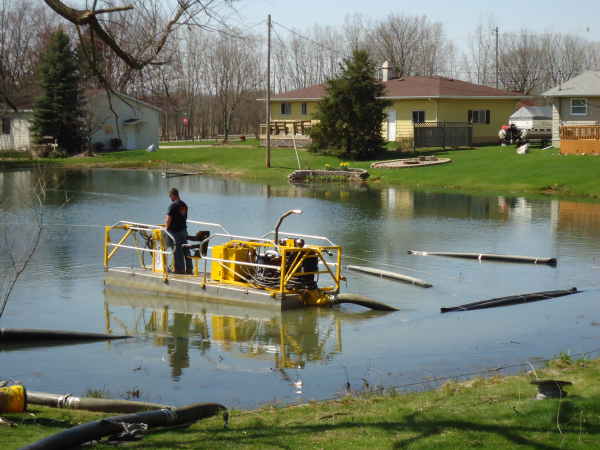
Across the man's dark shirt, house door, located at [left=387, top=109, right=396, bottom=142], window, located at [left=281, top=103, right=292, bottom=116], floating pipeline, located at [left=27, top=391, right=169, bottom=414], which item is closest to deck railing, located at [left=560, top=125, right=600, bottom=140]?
house door, located at [left=387, top=109, right=396, bottom=142]

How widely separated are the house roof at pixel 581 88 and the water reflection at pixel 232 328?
1488 inches

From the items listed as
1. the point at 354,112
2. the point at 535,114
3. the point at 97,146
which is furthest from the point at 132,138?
the point at 535,114

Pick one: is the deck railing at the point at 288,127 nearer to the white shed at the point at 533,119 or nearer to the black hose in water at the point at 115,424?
the white shed at the point at 533,119

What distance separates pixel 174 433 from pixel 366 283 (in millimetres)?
9277

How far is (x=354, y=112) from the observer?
49125mm

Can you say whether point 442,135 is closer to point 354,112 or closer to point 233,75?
point 354,112

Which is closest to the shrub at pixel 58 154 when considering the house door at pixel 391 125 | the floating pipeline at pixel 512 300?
the house door at pixel 391 125

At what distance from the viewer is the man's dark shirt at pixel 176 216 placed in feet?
47.2

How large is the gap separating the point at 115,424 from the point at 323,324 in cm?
640

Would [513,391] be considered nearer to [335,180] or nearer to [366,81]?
[335,180]

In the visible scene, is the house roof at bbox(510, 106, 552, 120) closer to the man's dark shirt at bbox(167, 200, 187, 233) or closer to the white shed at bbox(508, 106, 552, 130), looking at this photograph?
the white shed at bbox(508, 106, 552, 130)

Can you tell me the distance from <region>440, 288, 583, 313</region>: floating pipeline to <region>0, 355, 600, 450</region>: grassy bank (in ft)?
16.6

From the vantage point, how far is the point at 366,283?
50.6 feet

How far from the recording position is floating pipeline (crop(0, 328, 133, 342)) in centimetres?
1080
